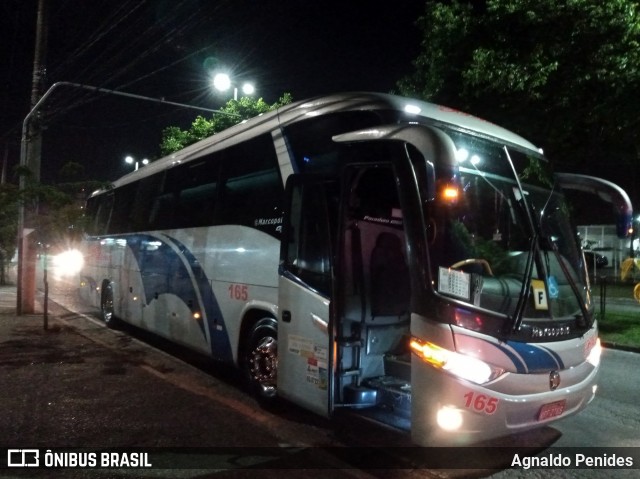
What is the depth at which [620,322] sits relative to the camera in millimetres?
13391

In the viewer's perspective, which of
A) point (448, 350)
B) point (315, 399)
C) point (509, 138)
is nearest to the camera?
point (448, 350)

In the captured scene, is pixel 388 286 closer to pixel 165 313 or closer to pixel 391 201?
pixel 391 201

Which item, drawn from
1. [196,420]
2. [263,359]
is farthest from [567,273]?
[196,420]

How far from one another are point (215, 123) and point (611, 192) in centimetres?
1493

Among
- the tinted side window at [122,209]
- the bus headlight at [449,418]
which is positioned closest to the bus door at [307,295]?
the bus headlight at [449,418]

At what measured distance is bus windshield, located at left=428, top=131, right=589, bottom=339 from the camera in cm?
436

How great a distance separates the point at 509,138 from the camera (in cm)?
566

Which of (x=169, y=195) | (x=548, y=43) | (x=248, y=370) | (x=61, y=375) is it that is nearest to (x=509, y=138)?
(x=248, y=370)

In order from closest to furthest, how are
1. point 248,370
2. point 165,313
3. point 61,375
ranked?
point 248,370 < point 61,375 < point 165,313

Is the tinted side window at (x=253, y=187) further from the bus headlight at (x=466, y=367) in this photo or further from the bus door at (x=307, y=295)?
the bus headlight at (x=466, y=367)

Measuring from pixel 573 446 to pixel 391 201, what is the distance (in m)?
2.94

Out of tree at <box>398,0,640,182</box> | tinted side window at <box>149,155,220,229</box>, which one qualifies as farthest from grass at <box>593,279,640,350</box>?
tinted side window at <box>149,155,220,229</box>

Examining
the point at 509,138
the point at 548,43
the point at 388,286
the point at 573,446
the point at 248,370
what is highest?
the point at 548,43

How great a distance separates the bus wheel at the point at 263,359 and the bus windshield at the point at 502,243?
259 centimetres
